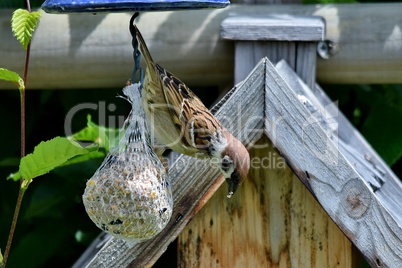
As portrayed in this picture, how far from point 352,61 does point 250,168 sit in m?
0.57

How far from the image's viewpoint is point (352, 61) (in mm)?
2545

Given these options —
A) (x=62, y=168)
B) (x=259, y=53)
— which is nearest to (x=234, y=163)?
(x=259, y=53)

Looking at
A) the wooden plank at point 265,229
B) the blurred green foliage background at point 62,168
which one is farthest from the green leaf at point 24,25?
the blurred green foliage background at point 62,168

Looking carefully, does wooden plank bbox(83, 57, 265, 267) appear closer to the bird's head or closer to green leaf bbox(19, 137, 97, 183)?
the bird's head

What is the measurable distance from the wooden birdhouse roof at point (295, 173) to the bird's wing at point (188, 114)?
0.31 feet

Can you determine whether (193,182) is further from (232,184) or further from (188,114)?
(188,114)

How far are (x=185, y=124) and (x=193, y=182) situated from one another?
1.18ft

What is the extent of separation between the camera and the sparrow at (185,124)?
2.08 metres

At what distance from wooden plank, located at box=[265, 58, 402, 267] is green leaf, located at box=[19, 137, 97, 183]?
48 cm

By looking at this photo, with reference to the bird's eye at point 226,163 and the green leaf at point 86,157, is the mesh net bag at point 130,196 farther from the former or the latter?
the green leaf at point 86,157

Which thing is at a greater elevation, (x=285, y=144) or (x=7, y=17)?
(x=7, y=17)

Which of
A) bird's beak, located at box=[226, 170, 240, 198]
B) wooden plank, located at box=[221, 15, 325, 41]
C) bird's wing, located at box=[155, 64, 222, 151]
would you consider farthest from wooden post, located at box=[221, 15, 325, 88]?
bird's beak, located at box=[226, 170, 240, 198]

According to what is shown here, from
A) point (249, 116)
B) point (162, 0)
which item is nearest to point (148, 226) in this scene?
point (249, 116)

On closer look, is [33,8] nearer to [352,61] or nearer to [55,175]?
[55,175]
